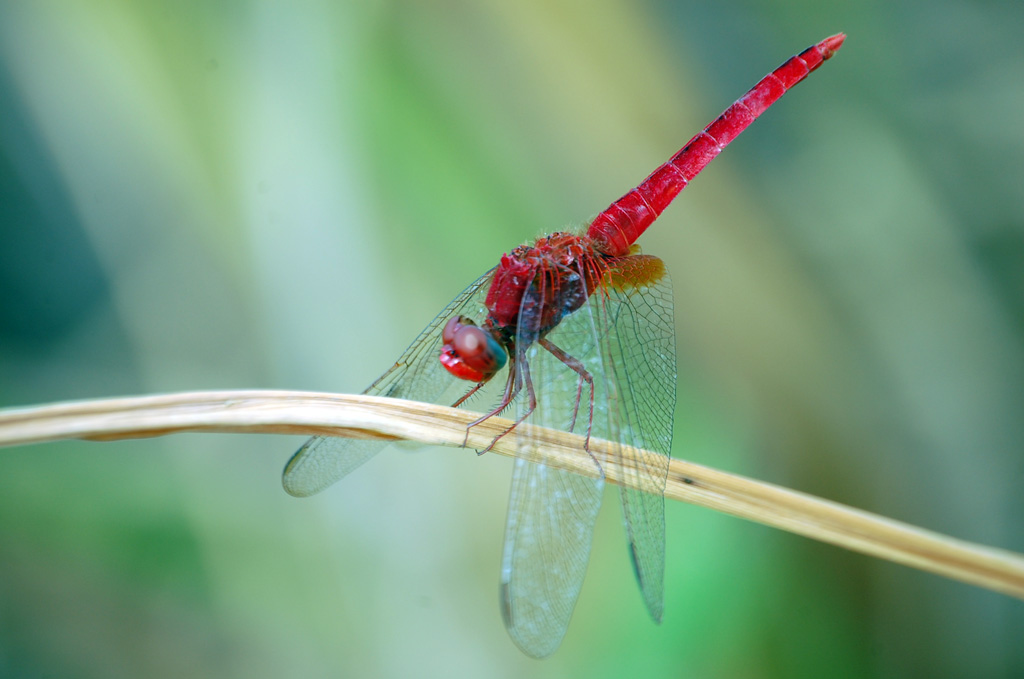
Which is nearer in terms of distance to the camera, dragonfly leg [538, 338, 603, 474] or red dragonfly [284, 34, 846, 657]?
red dragonfly [284, 34, 846, 657]

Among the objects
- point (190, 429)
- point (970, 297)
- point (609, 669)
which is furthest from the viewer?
point (970, 297)

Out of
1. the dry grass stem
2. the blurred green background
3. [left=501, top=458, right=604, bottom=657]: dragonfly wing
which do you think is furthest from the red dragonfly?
the blurred green background

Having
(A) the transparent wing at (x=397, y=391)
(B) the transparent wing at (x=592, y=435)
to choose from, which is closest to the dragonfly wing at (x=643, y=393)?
(B) the transparent wing at (x=592, y=435)

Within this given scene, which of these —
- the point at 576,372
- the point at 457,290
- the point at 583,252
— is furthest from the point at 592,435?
the point at 457,290

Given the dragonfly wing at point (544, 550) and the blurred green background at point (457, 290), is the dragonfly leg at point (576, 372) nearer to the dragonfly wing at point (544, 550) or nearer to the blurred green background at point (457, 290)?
the dragonfly wing at point (544, 550)

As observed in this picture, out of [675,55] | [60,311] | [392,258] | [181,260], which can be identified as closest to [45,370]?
[60,311]

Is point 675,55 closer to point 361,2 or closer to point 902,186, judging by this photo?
point 902,186

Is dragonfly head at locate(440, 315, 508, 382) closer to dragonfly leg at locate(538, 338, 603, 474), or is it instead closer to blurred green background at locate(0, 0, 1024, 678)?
dragonfly leg at locate(538, 338, 603, 474)

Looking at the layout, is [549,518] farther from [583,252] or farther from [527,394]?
[583,252]
